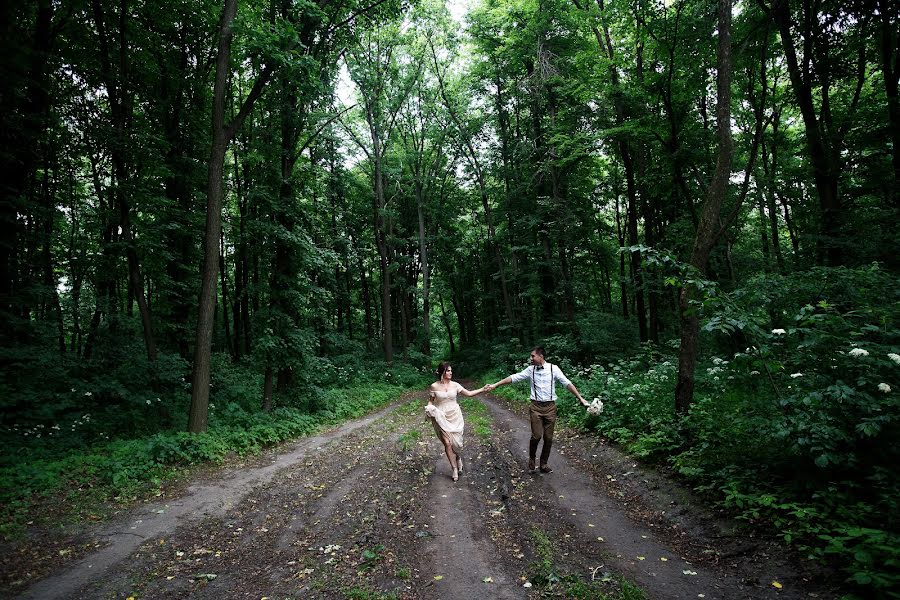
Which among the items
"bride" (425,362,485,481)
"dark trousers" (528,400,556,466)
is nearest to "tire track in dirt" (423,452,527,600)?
"bride" (425,362,485,481)

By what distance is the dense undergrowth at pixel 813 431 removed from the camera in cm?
363

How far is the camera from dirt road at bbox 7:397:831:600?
3875mm

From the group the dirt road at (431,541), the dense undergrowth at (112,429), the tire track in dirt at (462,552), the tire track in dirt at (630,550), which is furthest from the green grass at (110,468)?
the tire track in dirt at (630,550)

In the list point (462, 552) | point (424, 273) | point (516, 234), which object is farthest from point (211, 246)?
point (516, 234)

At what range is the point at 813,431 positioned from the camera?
4.14 metres

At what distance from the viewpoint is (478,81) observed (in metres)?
23.0

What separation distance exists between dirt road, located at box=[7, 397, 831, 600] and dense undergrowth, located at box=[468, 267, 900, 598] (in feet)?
1.41

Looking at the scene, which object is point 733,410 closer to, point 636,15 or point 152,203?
point 636,15

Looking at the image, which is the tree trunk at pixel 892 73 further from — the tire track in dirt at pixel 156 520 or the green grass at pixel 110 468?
the green grass at pixel 110 468

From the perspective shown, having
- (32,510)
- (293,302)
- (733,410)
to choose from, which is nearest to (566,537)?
(733,410)

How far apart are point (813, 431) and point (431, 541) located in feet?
14.3

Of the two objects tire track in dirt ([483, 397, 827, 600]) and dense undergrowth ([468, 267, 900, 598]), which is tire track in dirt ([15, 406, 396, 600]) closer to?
tire track in dirt ([483, 397, 827, 600])

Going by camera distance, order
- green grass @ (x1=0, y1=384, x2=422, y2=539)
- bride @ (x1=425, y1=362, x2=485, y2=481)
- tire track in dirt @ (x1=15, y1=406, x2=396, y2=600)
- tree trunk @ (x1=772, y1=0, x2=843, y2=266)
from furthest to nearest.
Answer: tree trunk @ (x1=772, y1=0, x2=843, y2=266), bride @ (x1=425, y1=362, x2=485, y2=481), green grass @ (x1=0, y1=384, x2=422, y2=539), tire track in dirt @ (x1=15, y1=406, x2=396, y2=600)

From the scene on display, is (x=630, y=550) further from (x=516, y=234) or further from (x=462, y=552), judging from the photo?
(x=516, y=234)
